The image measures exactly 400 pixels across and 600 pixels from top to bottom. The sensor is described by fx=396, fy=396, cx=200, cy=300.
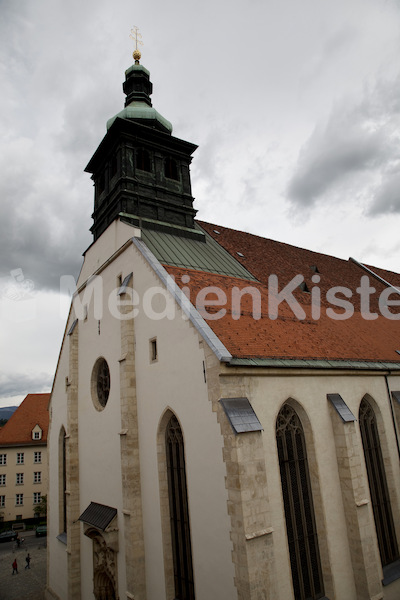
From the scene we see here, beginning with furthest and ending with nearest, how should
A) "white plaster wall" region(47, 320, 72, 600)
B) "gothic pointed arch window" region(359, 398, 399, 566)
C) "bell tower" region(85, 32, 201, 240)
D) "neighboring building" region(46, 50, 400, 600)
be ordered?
"bell tower" region(85, 32, 201, 240), "white plaster wall" region(47, 320, 72, 600), "gothic pointed arch window" region(359, 398, 399, 566), "neighboring building" region(46, 50, 400, 600)

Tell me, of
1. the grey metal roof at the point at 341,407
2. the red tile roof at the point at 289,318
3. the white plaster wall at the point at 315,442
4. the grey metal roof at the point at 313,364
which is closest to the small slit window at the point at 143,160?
the red tile roof at the point at 289,318

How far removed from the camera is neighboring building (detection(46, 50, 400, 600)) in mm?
9664

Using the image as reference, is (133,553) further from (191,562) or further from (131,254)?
(131,254)

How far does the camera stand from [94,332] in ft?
55.5

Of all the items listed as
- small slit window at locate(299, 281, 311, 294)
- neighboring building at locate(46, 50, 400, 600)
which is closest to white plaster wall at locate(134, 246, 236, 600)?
neighboring building at locate(46, 50, 400, 600)

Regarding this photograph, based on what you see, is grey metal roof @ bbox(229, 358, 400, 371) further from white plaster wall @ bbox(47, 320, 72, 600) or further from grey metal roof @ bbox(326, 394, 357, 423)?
white plaster wall @ bbox(47, 320, 72, 600)

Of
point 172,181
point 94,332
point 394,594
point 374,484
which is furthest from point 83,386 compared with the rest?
point 394,594

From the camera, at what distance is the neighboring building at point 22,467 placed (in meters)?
37.7

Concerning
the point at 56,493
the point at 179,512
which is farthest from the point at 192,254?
the point at 56,493

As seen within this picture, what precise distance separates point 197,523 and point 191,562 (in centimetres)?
142

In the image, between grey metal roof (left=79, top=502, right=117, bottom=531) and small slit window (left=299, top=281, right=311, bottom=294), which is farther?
small slit window (left=299, top=281, right=311, bottom=294)

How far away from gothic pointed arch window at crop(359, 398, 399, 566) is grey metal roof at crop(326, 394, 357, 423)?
6.04 ft

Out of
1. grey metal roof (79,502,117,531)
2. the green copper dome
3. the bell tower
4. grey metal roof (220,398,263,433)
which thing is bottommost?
grey metal roof (79,502,117,531)

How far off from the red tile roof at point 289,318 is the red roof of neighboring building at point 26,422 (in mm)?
30195
